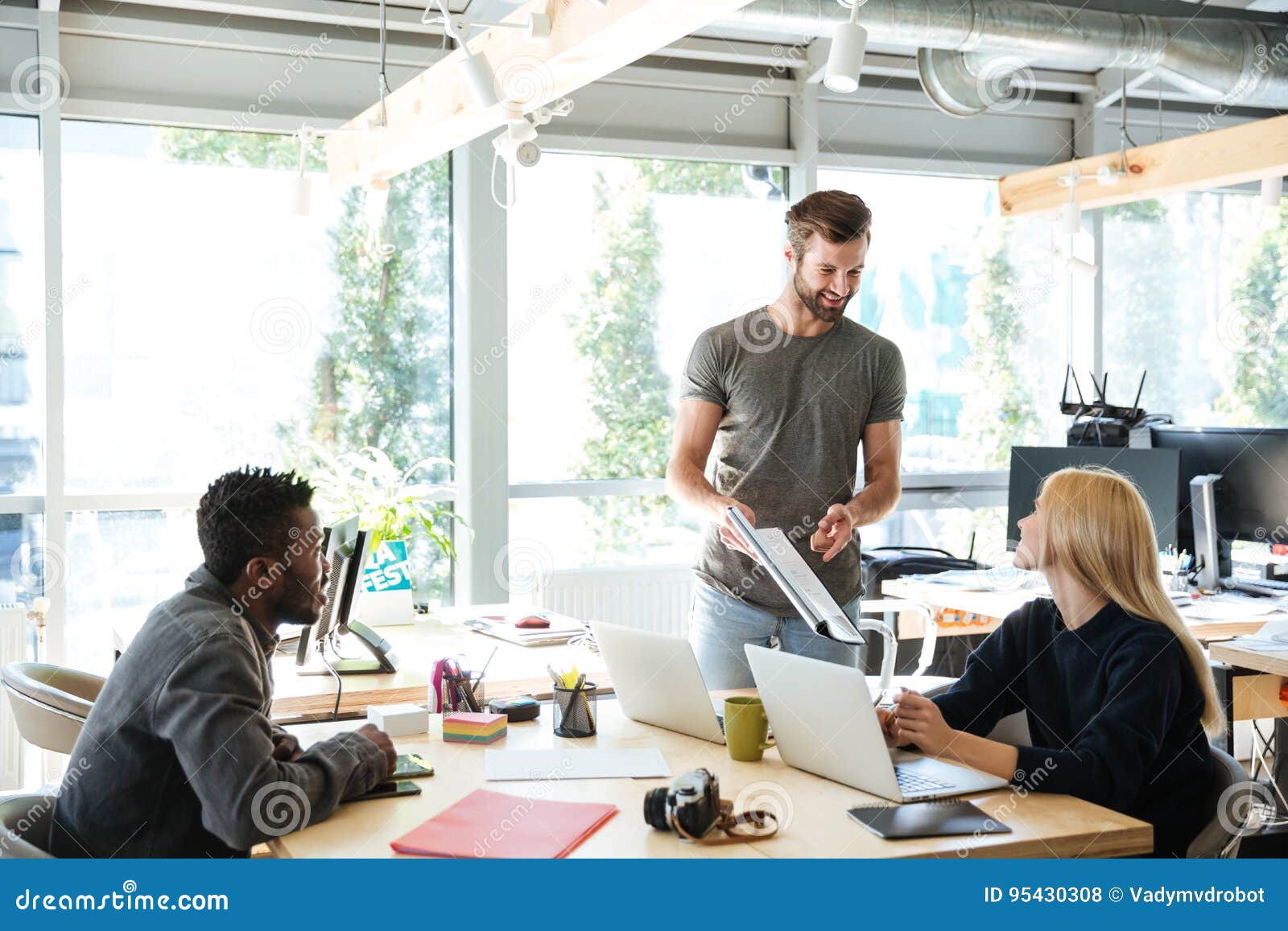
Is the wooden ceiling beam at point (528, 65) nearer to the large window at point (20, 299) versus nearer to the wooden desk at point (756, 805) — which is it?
the wooden desk at point (756, 805)

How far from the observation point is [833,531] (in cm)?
270

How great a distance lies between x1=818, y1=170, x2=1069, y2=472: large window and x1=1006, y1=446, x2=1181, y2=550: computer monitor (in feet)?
3.82

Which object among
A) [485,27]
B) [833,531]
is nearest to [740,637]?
[833,531]

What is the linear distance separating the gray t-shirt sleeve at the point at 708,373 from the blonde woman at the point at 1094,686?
0.81 metres

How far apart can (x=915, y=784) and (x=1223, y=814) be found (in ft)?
1.71

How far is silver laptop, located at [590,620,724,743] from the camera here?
2342mm

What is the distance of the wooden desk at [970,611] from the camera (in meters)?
4.17

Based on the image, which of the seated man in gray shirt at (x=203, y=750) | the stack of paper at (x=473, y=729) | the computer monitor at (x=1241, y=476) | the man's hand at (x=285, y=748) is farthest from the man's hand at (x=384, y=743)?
the computer monitor at (x=1241, y=476)

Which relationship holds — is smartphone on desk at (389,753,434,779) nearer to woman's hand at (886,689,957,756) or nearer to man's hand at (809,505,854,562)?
woman's hand at (886,689,957,756)

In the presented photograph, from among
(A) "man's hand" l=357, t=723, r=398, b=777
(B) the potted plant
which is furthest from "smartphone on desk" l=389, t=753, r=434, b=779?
(B) the potted plant
